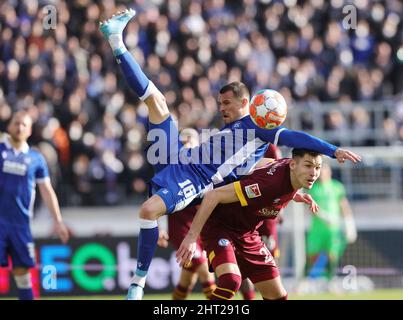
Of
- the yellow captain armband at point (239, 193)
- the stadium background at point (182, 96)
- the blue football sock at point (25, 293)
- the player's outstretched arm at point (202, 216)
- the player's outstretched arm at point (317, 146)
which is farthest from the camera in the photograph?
the stadium background at point (182, 96)

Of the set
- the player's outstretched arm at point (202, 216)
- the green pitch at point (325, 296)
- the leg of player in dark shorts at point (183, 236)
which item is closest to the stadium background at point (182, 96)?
the green pitch at point (325, 296)

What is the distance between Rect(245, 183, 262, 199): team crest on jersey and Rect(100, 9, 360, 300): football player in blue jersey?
0.54 m

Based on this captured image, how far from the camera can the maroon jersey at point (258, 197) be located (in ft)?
28.2

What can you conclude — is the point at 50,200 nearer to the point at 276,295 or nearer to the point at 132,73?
the point at 132,73

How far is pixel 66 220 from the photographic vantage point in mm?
16891

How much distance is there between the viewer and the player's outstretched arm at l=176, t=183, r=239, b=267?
26.8 feet

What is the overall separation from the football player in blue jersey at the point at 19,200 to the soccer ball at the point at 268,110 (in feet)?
10.1

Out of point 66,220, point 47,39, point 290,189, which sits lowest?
point 66,220

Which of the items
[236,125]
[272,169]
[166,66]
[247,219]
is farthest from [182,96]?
[272,169]

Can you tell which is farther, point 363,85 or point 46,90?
point 363,85

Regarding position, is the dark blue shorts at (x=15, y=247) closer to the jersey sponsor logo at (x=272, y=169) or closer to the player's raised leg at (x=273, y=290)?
the player's raised leg at (x=273, y=290)
